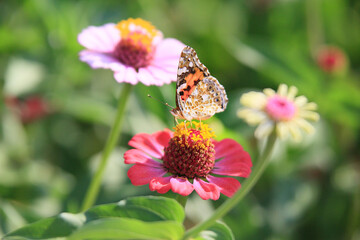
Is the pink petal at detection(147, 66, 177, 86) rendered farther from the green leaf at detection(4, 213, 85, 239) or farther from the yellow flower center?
the green leaf at detection(4, 213, 85, 239)

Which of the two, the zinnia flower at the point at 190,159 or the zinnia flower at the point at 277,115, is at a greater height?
the zinnia flower at the point at 277,115

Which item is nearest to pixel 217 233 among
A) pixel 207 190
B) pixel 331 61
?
pixel 207 190

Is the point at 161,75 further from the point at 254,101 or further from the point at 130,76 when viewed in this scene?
the point at 254,101

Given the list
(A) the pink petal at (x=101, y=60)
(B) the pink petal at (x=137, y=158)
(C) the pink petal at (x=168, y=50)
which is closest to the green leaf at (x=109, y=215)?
(B) the pink petal at (x=137, y=158)

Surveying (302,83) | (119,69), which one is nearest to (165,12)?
(302,83)

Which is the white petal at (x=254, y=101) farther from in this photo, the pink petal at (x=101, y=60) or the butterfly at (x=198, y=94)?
the pink petal at (x=101, y=60)

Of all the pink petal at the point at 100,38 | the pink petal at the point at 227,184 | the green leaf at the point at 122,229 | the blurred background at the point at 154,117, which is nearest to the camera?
the green leaf at the point at 122,229
